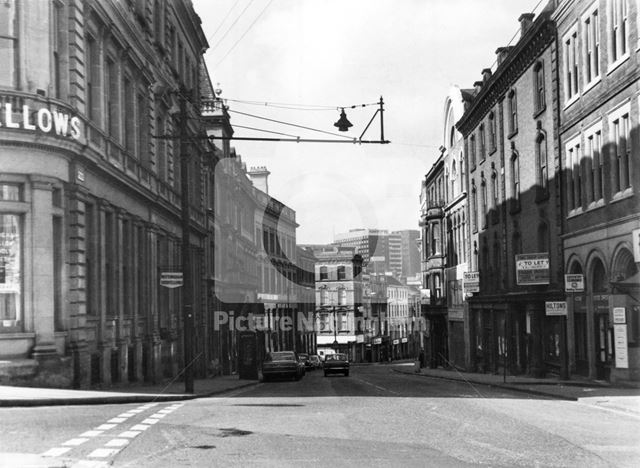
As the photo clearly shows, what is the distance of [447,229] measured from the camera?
67.0 meters

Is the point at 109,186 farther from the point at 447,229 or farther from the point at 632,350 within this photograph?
the point at 447,229

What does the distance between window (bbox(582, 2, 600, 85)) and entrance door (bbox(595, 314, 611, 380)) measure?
8366 mm

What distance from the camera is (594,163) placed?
1248 inches

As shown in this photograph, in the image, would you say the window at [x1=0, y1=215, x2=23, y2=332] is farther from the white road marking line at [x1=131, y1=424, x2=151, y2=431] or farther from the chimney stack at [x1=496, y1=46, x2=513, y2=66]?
the chimney stack at [x1=496, y1=46, x2=513, y2=66]

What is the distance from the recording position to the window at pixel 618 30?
28203 mm

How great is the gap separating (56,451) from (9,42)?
47.7ft

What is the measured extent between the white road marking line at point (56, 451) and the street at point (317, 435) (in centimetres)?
3

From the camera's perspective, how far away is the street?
11906 mm

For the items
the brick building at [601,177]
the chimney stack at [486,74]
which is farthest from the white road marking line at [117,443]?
the chimney stack at [486,74]

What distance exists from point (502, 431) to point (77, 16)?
17379mm

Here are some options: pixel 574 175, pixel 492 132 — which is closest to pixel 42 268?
pixel 574 175

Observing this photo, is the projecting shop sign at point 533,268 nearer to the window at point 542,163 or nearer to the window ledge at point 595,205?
the window at point 542,163

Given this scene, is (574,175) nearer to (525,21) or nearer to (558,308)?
(558,308)

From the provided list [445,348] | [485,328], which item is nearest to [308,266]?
[445,348]
